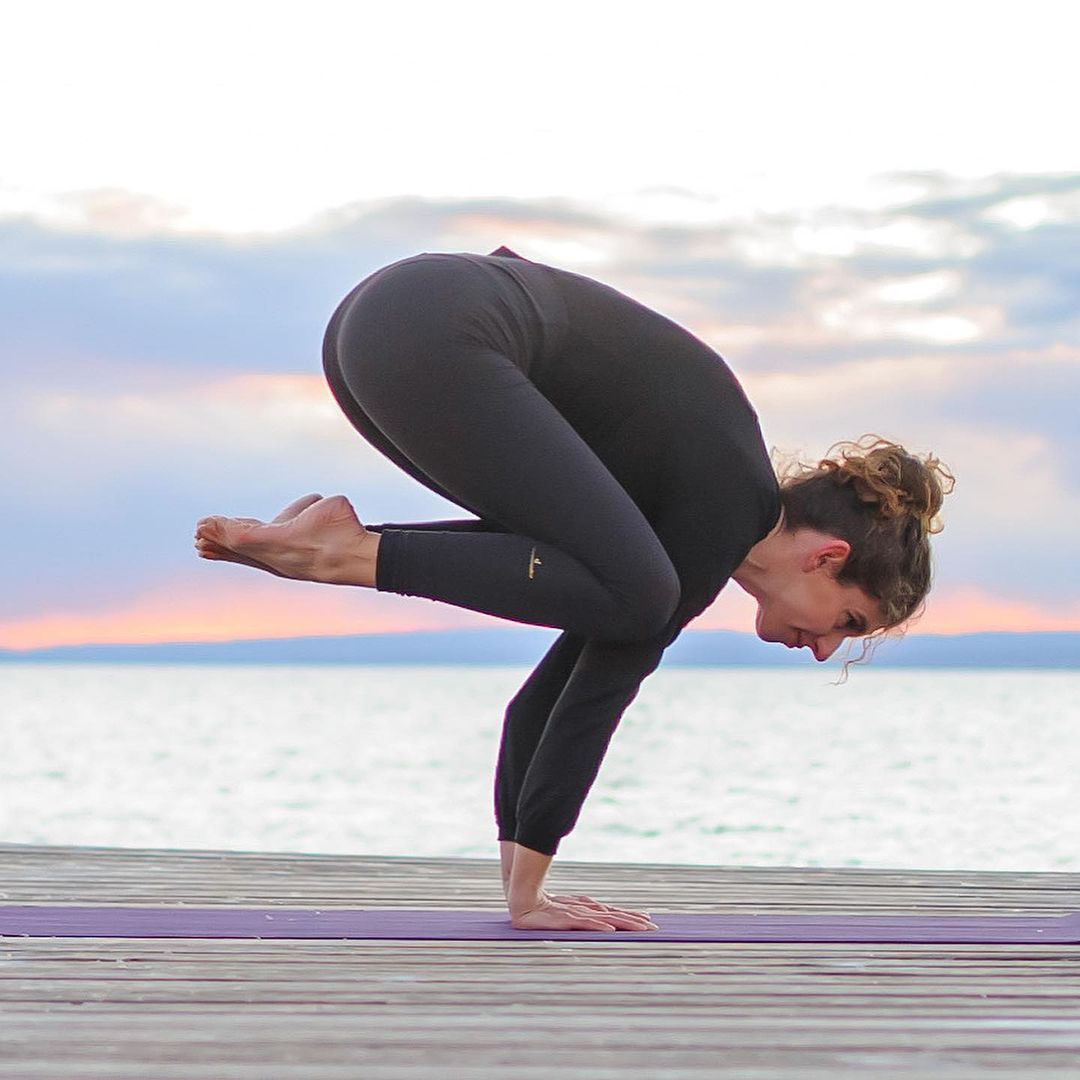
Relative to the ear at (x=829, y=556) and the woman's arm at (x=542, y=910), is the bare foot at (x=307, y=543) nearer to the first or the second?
the woman's arm at (x=542, y=910)

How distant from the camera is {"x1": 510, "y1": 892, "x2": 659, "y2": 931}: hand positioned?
2.56 m

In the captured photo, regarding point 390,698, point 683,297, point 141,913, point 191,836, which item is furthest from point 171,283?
point 390,698

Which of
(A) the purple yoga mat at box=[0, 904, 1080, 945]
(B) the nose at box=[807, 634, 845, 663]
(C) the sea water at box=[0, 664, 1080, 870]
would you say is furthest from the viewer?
(C) the sea water at box=[0, 664, 1080, 870]

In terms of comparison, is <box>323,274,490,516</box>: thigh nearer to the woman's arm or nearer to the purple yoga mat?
the woman's arm

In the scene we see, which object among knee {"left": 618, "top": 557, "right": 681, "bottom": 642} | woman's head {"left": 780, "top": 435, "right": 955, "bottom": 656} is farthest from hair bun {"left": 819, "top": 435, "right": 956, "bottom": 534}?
knee {"left": 618, "top": 557, "right": 681, "bottom": 642}

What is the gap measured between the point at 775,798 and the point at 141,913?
14.3 meters

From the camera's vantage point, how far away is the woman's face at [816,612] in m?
2.63

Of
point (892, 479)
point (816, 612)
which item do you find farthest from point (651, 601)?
point (892, 479)

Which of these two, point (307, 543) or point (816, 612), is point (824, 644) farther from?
point (307, 543)

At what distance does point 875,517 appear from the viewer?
103 inches

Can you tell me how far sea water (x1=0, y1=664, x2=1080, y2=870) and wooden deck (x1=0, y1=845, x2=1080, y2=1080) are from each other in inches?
52.4

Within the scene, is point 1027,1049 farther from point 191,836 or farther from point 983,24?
point 191,836

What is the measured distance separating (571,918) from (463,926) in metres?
0.19

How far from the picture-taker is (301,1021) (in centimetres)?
176
